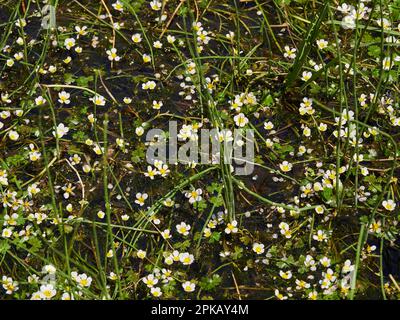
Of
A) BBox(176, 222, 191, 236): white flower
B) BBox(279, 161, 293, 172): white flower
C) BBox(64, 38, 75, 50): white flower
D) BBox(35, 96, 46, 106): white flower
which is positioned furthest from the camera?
BBox(64, 38, 75, 50): white flower

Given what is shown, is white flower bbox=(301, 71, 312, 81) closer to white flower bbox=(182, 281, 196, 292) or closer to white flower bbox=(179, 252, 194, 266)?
white flower bbox=(179, 252, 194, 266)

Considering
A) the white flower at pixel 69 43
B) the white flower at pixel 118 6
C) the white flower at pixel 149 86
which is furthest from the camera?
the white flower at pixel 118 6

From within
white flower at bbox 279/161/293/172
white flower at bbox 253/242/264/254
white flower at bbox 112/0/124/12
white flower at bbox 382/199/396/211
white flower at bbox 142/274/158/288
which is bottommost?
white flower at bbox 142/274/158/288

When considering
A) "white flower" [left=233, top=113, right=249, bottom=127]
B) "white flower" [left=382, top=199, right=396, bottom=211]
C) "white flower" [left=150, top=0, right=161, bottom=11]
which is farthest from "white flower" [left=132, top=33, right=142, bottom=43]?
"white flower" [left=382, top=199, right=396, bottom=211]

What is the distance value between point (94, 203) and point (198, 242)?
49 centimetres

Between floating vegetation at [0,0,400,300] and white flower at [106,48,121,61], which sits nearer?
floating vegetation at [0,0,400,300]

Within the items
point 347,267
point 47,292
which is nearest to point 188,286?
point 47,292

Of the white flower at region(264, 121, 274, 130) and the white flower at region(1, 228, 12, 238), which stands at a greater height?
the white flower at region(264, 121, 274, 130)

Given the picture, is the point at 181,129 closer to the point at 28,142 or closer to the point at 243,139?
the point at 243,139

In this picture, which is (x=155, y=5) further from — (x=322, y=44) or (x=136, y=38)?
(x=322, y=44)

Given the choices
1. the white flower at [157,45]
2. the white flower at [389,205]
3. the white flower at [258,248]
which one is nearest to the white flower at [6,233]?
the white flower at [258,248]

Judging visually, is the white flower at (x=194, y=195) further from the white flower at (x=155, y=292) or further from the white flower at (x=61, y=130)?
the white flower at (x=61, y=130)

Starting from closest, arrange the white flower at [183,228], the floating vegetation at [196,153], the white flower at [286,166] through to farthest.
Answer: the floating vegetation at [196,153], the white flower at [183,228], the white flower at [286,166]
